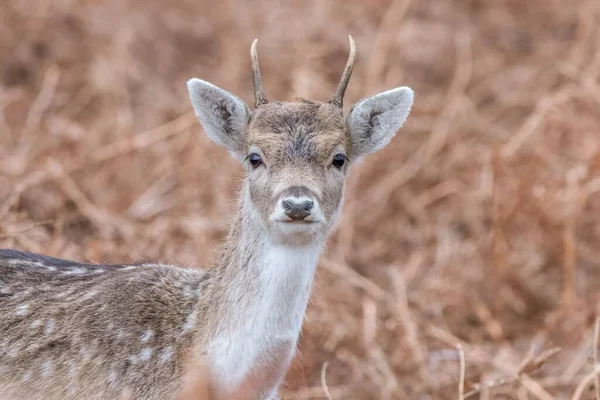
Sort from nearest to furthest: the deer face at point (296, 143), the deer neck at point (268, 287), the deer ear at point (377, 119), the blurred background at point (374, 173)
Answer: the deer face at point (296, 143), the deer neck at point (268, 287), the deer ear at point (377, 119), the blurred background at point (374, 173)

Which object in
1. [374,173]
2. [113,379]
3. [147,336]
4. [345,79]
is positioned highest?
[345,79]

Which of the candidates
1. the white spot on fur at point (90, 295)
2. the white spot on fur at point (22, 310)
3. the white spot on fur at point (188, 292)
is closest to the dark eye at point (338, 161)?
the white spot on fur at point (188, 292)

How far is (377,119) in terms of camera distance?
559 cm

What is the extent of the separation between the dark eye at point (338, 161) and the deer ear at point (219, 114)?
45 cm

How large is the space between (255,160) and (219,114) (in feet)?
1.22

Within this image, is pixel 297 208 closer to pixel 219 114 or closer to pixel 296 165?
pixel 296 165

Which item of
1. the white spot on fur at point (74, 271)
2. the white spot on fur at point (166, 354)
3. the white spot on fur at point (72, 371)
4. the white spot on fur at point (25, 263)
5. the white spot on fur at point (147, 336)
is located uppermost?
the white spot on fur at point (25, 263)

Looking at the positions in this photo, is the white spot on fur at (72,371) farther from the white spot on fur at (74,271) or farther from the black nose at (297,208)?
the black nose at (297,208)

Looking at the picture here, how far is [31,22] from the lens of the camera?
11.4 metres

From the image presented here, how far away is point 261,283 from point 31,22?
7.08 metres

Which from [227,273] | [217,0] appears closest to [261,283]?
[227,273]

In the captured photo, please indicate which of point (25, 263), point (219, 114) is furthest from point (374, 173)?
point (25, 263)

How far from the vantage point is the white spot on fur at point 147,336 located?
5137 millimetres

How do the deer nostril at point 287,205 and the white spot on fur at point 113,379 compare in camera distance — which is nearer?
the deer nostril at point 287,205
